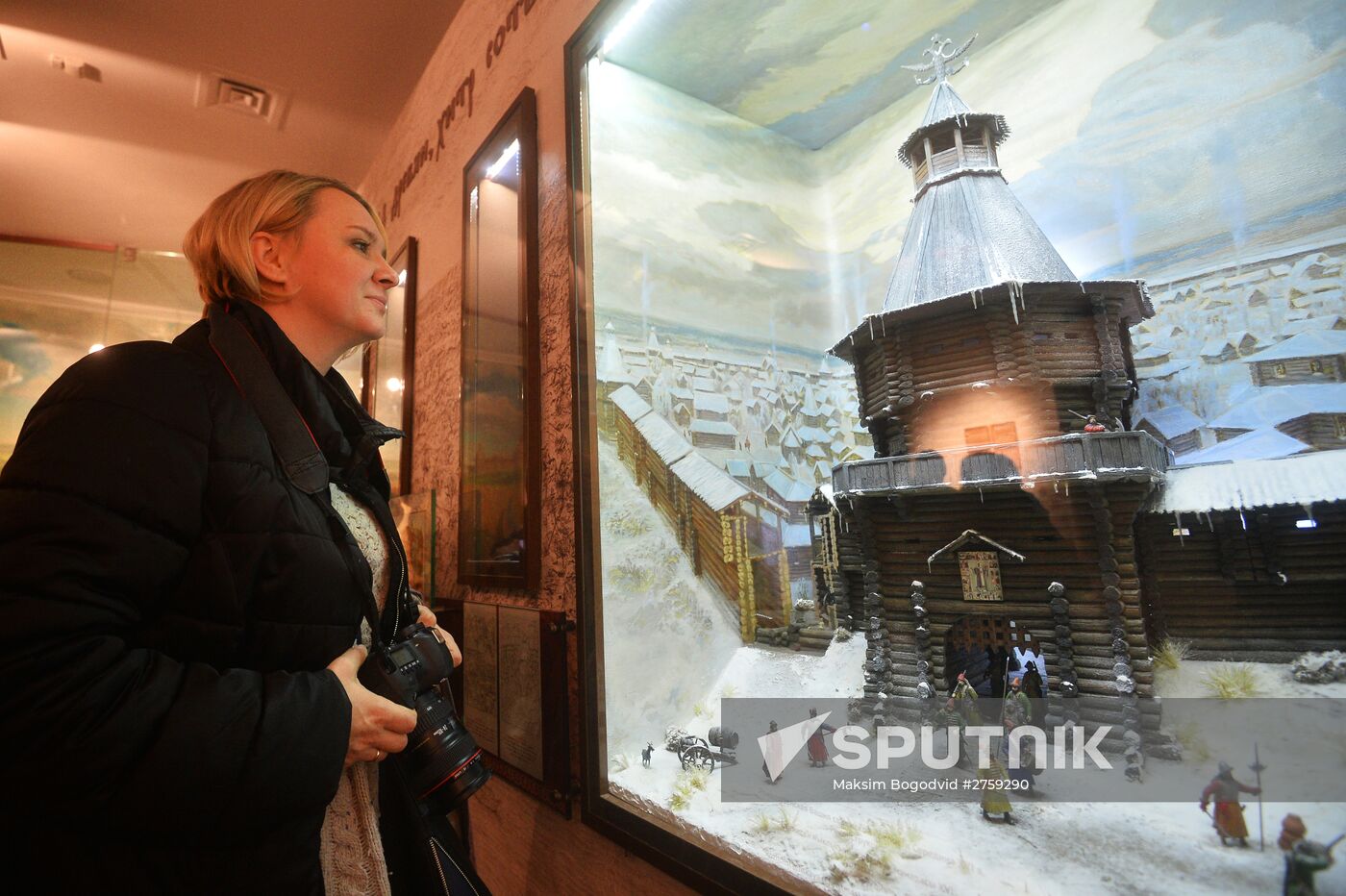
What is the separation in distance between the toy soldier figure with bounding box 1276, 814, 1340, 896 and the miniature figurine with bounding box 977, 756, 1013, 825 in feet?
1.01

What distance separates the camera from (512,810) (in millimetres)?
1943

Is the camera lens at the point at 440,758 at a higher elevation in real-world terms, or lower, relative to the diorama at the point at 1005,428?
lower

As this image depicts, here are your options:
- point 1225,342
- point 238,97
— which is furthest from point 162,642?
point 238,97

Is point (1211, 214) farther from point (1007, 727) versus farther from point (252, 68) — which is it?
point (252, 68)

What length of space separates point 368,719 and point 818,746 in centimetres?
81

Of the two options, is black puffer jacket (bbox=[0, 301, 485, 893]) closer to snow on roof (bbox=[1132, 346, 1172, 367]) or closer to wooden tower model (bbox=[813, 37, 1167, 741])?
wooden tower model (bbox=[813, 37, 1167, 741])

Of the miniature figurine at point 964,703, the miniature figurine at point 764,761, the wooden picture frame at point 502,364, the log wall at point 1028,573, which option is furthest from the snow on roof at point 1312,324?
the wooden picture frame at point 502,364

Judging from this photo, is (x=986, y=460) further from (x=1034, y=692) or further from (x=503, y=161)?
(x=503, y=161)

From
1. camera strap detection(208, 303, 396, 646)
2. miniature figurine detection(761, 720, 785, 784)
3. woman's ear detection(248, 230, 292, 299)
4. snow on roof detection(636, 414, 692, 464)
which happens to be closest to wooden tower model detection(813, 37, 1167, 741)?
miniature figurine detection(761, 720, 785, 784)

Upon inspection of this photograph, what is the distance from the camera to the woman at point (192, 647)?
0.63 meters

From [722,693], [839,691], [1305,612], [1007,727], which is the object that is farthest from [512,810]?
[1305,612]

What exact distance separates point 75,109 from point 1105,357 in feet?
18.0

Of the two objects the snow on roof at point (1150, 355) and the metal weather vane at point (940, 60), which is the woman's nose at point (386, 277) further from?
the snow on roof at point (1150, 355)

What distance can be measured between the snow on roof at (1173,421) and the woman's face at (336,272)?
138cm
